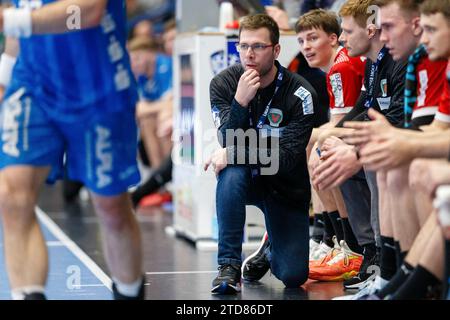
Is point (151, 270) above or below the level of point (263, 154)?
below

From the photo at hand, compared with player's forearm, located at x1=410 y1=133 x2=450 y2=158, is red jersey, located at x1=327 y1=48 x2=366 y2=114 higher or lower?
lower

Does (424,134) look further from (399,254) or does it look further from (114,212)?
(114,212)

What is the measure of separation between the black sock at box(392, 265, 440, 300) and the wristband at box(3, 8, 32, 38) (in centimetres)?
169

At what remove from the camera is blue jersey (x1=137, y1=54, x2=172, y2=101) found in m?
10.7

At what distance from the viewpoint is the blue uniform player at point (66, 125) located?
3715 mm

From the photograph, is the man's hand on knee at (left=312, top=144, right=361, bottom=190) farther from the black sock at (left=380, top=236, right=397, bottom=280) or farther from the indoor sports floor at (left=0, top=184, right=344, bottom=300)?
the indoor sports floor at (left=0, top=184, right=344, bottom=300)

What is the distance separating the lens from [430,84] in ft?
13.6

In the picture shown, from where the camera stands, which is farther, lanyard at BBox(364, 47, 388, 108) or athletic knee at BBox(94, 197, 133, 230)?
lanyard at BBox(364, 47, 388, 108)

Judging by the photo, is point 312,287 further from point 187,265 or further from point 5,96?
point 5,96

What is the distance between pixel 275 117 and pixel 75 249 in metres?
2.10

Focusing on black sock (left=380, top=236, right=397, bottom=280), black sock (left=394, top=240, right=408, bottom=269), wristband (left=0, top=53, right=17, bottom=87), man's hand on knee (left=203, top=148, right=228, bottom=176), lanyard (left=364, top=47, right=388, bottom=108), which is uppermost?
wristband (left=0, top=53, right=17, bottom=87)

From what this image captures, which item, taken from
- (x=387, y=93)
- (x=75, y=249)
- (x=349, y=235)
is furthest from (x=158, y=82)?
(x=387, y=93)

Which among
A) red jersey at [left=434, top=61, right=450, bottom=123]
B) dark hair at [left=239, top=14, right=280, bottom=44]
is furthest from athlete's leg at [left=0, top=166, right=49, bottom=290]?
dark hair at [left=239, top=14, right=280, bottom=44]

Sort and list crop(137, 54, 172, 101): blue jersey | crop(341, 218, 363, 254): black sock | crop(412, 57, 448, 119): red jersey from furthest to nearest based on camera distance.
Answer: crop(137, 54, 172, 101): blue jersey
crop(341, 218, 363, 254): black sock
crop(412, 57, 448, 119): red jersey
